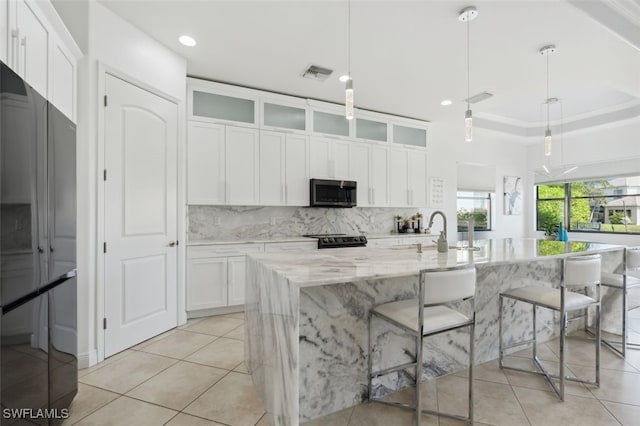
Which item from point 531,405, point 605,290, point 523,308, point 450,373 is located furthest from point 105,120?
point 605,290

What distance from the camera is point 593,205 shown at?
6.04 m

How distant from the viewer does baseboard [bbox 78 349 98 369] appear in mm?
2373

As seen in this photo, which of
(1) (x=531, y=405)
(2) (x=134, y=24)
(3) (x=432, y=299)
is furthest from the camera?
(2) (x=134, y=24)

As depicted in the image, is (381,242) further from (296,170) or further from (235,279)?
(235,279)

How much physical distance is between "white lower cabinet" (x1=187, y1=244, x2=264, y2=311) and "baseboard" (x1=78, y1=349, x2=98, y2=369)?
3.55ft

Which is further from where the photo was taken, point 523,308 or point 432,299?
point 523,308

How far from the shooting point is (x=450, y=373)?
91.4 inches

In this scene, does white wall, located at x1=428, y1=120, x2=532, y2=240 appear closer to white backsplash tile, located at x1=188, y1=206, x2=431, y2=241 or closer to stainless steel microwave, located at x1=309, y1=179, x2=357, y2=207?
white backsplash tile, located at x1=188, y1=206, x2=431, y2=241

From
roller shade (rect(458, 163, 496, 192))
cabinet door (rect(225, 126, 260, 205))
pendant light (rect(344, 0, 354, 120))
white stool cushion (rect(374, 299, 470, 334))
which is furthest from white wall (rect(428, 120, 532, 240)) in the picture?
white stool cushion (rect(374, 299, 470, 334))

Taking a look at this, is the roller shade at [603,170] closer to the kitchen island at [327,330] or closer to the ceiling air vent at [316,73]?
the ceiling air vent at [316,73]

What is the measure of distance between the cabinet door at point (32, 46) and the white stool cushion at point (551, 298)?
11.2 feet

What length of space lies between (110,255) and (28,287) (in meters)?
1.39

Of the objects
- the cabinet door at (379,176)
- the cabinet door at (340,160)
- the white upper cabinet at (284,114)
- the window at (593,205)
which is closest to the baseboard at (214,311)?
the cabinet door at (340,160)

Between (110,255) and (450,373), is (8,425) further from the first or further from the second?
(450,373)
